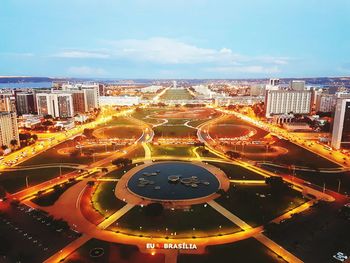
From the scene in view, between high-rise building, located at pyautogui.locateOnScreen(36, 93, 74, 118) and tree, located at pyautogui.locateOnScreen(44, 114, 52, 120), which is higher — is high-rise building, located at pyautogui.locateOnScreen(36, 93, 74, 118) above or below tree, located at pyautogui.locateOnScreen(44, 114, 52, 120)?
above

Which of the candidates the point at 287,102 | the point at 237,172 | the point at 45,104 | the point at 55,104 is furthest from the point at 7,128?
the point at 287,102

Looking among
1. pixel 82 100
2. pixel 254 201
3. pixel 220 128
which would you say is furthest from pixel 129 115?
pixel 254 201

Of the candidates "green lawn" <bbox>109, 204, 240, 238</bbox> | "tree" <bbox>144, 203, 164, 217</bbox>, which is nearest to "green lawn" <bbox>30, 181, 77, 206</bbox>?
"green lawn" <bbox>109, 204, 240, 238</bbox>

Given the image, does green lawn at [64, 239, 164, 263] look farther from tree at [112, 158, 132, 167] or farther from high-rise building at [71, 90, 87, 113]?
high-rise building at [71, 90, 87, 113]

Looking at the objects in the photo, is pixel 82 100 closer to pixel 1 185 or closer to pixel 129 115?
pixel 129 115

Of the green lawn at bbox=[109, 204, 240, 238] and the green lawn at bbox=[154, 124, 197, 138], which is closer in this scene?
the green lawn at bbox=[109, 204, 240, 238]

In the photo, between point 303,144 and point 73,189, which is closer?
point 73,189

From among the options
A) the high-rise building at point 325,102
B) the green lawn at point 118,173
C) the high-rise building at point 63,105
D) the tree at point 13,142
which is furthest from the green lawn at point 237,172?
the high-rise building at point 325,102

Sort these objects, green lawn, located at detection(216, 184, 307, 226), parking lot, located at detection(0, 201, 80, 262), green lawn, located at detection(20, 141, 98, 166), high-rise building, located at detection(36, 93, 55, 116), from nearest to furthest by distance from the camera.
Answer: parking lot, located at detection(0, 201, 80, 262), green lawn, located at detection(216, 184, 307, 226), green lawn, located at detection(20, 141, 98, 166), high-rise building, located at detection(36, 93, 55, 116)
